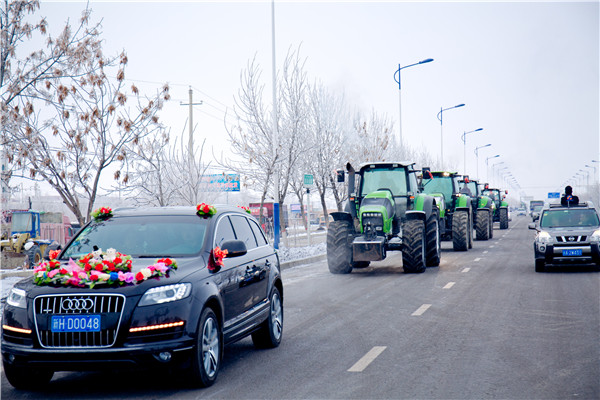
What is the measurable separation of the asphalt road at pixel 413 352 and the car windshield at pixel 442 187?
14.4 m

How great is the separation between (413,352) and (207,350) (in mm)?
2605

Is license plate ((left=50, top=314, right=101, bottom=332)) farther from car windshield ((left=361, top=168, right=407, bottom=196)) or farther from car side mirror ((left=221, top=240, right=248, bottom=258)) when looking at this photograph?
car windshield ((left=361, top=168, right=407, bottom=196))

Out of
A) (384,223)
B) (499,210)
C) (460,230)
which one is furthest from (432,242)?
(499,210)

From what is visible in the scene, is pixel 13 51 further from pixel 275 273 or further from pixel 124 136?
pixel 275 273

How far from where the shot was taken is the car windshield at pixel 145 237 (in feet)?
24.0

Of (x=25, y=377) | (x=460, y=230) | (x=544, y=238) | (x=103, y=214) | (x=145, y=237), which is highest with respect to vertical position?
(x=103, y=214)

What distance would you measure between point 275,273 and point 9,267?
19.6m

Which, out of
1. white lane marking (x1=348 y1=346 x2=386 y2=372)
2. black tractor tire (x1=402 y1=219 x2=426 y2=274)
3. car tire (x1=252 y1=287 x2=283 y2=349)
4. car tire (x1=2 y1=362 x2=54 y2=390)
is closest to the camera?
car tire (x1=2 y1=362 x2=54 y2=390)

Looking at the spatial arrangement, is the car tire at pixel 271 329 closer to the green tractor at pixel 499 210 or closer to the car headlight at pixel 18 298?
the car headlight at pixel 18 298

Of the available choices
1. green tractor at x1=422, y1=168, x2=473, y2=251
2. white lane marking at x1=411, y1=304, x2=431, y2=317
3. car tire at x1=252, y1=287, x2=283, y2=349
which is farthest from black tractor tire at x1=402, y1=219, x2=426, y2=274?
car tire at x1=252, y1=287, x2=283, y2=349

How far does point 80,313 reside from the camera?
615 cm

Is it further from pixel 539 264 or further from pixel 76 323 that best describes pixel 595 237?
pixel 76 323

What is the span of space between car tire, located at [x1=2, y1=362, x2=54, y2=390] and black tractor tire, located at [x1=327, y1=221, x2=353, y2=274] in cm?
1256

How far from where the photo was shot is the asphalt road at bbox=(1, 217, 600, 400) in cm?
654
